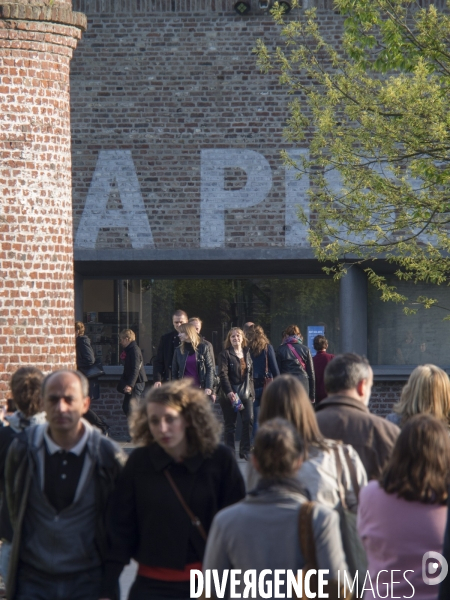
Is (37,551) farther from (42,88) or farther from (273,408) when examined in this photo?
(42,88)

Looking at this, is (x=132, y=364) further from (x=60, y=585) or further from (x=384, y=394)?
(x=60, y=585)

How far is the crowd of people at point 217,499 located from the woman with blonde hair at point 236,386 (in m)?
8.41

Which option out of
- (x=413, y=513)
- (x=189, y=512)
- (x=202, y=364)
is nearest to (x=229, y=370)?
(x=202, y=364)

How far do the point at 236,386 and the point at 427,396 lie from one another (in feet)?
26.7

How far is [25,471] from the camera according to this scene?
14.3 ft

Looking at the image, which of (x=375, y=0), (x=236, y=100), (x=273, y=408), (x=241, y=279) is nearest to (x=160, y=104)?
(x=236, y=100)

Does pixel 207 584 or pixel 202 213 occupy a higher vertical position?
pixel 202 213

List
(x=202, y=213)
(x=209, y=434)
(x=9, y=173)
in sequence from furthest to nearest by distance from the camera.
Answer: (x=202, y=213)
(x=9, y=173)
(x=209, y=434)

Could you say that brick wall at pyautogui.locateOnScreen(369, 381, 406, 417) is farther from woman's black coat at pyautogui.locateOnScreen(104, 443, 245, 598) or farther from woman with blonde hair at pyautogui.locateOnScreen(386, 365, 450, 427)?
woman's black coat at pyautogui.locateOnScreen(104, 443, 245, 598)

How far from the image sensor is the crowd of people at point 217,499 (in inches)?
141

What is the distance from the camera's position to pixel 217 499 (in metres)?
4.20

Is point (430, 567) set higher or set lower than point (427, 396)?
lower

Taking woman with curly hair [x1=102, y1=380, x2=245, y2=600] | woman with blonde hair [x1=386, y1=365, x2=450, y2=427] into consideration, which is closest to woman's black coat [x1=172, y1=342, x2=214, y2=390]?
woman with blonde hair [x1=386, y1=365, x2=450, y2=427]

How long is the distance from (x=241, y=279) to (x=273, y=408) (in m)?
12.1
